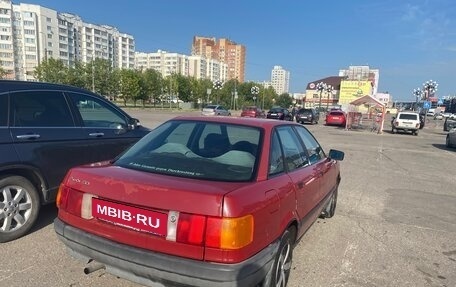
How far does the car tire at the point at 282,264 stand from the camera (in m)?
2.64

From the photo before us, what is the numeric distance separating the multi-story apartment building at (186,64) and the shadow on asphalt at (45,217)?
98.2 meters

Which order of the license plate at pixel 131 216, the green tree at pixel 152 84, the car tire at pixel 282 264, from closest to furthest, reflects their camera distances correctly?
the license plate at pixel 131 216 < the car tire at pixel 282 264 < the green tree at pixel 152 84

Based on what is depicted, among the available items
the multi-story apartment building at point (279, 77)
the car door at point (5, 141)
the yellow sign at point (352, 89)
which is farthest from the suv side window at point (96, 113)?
the multi-story apartment building at point (279, 77)

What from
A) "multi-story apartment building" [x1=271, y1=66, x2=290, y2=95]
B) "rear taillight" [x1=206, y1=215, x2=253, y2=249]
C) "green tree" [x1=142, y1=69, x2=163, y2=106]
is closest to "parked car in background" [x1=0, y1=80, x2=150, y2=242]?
"rear taillight" [x1=206, y1=215, x2=253, y2=249]

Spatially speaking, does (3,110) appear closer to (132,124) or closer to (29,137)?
(29,137)

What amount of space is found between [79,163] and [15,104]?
1.06 meters

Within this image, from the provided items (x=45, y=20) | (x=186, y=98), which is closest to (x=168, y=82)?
(x=186, y=98)

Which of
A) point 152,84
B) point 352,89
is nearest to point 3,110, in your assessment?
point 152,84

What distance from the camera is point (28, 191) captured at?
3.98m

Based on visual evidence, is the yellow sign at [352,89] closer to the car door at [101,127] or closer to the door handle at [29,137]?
the car door at [101,127]

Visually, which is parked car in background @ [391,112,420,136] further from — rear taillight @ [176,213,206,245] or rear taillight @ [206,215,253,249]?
rear taillight @ [176,213,206,245]

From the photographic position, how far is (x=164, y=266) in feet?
7.43

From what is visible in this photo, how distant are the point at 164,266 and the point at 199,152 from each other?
1.15 meters

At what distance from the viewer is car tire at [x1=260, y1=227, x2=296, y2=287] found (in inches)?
104
